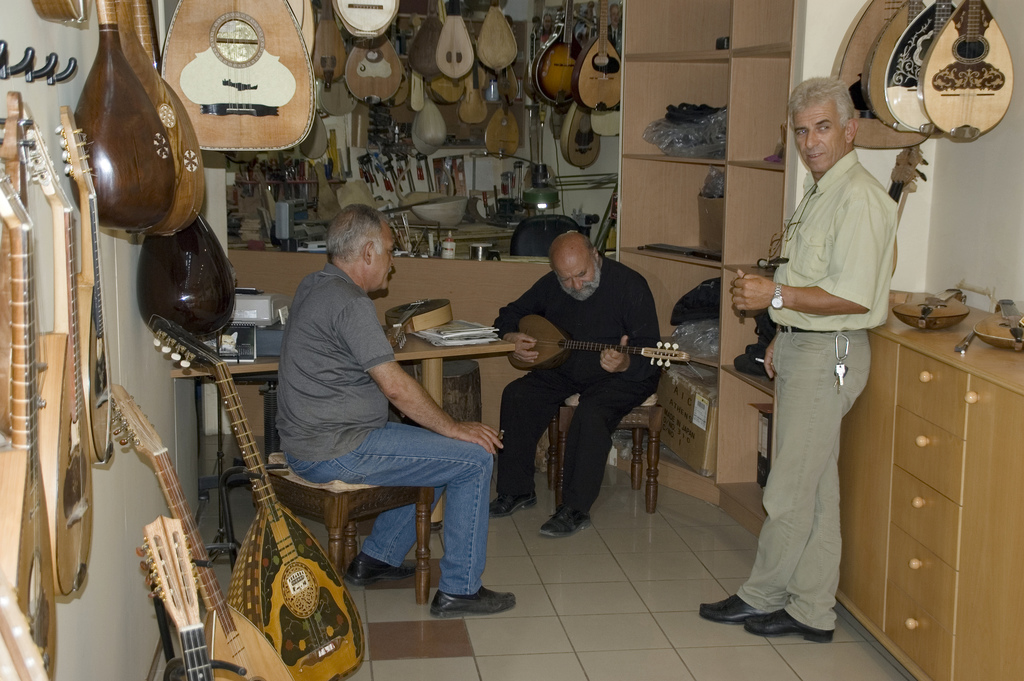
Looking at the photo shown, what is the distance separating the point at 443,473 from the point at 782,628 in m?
1.18

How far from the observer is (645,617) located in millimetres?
3254

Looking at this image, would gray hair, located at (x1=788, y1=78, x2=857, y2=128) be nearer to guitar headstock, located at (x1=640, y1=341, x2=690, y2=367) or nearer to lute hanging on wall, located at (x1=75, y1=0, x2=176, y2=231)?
guitar headstock, located at (x1=640, y1=341, x2=690, y2=367)

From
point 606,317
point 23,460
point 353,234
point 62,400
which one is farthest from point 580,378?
point 23,460

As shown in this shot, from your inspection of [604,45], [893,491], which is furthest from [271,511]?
[604,45]

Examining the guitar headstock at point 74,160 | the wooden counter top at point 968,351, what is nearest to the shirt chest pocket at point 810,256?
the wooden counter top at point 968,351

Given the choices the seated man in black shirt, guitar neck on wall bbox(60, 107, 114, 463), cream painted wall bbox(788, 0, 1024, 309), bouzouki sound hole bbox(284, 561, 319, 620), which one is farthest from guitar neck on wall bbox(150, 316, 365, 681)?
cream painted wall bbox(788, 0, 1024, 309)

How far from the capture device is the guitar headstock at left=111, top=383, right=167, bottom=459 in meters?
1.82

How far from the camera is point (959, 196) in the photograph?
335 cm

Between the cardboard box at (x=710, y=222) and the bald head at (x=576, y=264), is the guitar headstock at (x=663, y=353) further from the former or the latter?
the cardboard box at (x=710, y=222)

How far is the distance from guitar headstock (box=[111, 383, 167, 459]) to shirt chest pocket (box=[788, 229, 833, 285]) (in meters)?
1.88

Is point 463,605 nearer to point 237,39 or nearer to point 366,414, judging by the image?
point 366,414

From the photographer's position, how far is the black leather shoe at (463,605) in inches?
127

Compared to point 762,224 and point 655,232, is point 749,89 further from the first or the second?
point 655,232

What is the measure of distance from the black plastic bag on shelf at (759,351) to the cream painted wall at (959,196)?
1.65ft
